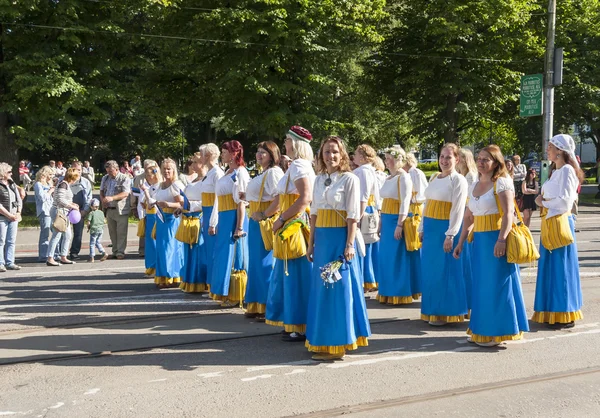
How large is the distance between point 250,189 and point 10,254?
6.94 metres

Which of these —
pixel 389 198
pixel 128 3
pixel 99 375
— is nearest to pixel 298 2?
pixel 128 3

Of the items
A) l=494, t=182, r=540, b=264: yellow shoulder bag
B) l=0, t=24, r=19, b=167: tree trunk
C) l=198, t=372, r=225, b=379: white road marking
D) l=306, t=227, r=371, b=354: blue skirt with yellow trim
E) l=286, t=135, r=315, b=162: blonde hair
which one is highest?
l=0, t=24, r=19, b=167: tree trunk

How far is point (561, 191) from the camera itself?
7707mm

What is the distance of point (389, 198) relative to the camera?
951 centimetres

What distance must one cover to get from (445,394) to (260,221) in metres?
3.00

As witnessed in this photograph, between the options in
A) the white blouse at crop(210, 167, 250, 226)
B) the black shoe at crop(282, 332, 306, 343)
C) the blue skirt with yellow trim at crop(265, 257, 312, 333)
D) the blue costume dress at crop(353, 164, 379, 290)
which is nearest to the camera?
the blue skirt with yellow trim at crop(265, 257, 312, 333)

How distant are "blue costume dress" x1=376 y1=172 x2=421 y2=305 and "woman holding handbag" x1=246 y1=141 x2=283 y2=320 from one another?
1840 millimetres

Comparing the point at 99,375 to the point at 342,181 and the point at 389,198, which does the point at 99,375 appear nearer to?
the point at 342,181

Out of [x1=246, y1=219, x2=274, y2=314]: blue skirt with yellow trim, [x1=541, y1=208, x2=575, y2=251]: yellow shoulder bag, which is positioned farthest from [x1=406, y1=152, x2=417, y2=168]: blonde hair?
[x1=246, y1=219, x2=274, y2=314]: blue skirt with yellow trim

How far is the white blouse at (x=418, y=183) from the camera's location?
31.3ft

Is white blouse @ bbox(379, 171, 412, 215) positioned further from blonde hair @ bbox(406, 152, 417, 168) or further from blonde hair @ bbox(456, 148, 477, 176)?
blonde hair @ bbox(456, 148, 477, 176)

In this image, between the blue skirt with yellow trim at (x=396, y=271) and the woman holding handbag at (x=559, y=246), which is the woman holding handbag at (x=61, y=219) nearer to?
the blue skirt with yellow trim at (x=396, y=271)

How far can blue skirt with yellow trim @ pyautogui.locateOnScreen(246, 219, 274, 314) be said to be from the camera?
8.05m

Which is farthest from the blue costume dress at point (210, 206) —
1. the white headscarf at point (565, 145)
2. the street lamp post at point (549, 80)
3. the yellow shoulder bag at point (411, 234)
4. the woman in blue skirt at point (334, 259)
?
the street lamp post at point (549, 80)
